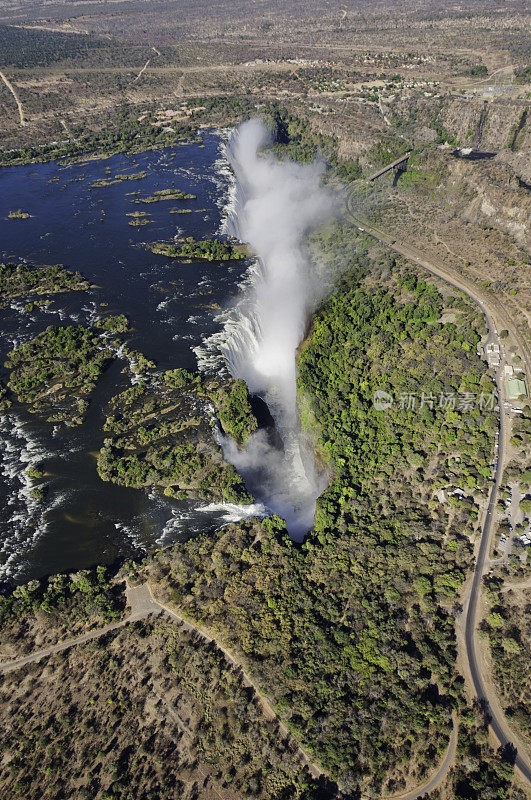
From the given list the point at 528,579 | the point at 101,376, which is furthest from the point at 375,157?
the point at 528,579

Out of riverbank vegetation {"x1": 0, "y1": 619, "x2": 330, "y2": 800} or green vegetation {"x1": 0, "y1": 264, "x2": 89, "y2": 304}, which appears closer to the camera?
riverbank vegetation {"x1": 0, "y1": 619, "x2": 330, "y2": 800}

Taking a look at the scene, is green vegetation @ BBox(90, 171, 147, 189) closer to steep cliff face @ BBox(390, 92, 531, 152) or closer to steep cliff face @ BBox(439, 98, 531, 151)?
steep cliff face @ BBox(390, 92, 531, 152)

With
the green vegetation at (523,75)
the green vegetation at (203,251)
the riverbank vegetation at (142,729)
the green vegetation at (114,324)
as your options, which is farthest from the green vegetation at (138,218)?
the green vegetation at (523,75)

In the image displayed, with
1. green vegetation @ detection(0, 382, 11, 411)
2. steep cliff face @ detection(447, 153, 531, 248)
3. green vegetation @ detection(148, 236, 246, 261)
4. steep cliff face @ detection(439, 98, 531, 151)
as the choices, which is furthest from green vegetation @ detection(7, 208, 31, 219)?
steep cliff face @ detection(439, 98, 531, 151)

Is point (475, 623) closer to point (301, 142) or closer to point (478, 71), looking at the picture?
point (301, 142)

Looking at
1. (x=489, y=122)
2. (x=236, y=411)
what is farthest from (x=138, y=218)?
(x=489, y=122)

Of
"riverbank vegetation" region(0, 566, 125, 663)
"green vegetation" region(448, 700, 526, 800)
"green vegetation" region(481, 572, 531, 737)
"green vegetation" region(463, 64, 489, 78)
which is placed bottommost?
"green vegetation" region(448, 700, 526, 800)
